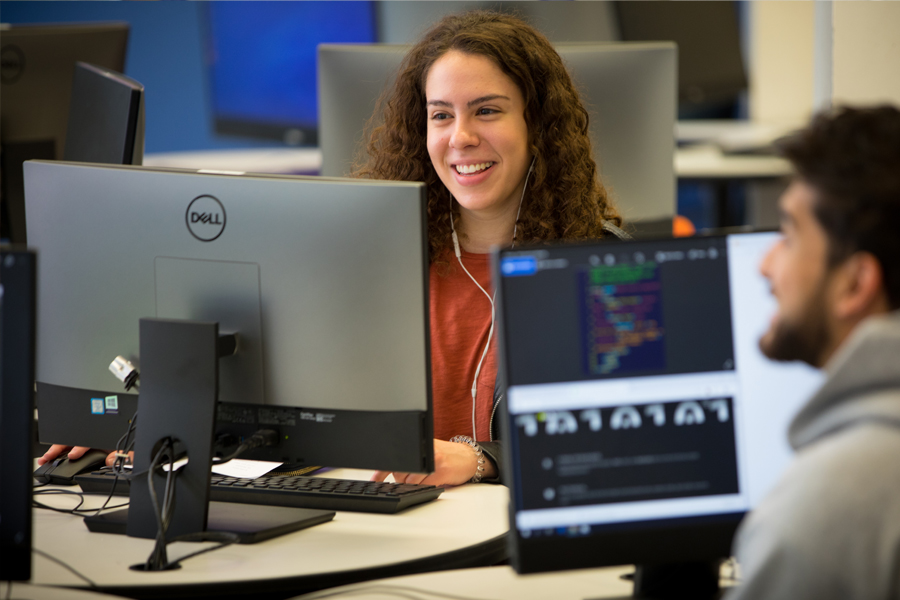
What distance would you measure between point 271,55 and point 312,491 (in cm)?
376

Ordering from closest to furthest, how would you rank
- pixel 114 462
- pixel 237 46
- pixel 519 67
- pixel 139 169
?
pixel 139 169 < pixel 114 462 < pixel 519 67 < pixel 237 46

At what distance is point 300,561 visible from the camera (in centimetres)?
133

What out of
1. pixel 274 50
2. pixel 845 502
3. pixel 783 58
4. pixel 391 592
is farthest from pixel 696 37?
pixel 845 502

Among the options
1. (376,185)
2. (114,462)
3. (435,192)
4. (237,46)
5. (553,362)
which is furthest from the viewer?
(237,46)

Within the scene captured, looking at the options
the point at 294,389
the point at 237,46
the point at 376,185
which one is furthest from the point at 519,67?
the point at 237,46

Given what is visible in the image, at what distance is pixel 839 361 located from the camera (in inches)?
32.5

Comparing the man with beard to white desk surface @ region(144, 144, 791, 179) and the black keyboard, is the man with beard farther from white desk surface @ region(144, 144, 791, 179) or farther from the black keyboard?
white desk surface @ region(144, 144, 791, 179)

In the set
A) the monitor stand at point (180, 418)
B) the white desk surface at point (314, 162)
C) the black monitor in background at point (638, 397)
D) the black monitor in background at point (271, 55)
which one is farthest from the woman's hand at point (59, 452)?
the black monitor in background at point (271, 55)

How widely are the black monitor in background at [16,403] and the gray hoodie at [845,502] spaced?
2.57 ft

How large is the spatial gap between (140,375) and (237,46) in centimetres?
376

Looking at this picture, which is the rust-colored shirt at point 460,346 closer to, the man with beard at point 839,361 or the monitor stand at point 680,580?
the monitor stand at point 680,580

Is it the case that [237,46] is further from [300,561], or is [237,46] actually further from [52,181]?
[300,561]

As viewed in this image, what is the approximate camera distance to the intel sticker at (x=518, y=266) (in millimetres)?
1056

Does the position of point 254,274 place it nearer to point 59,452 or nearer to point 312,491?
point 312,491
